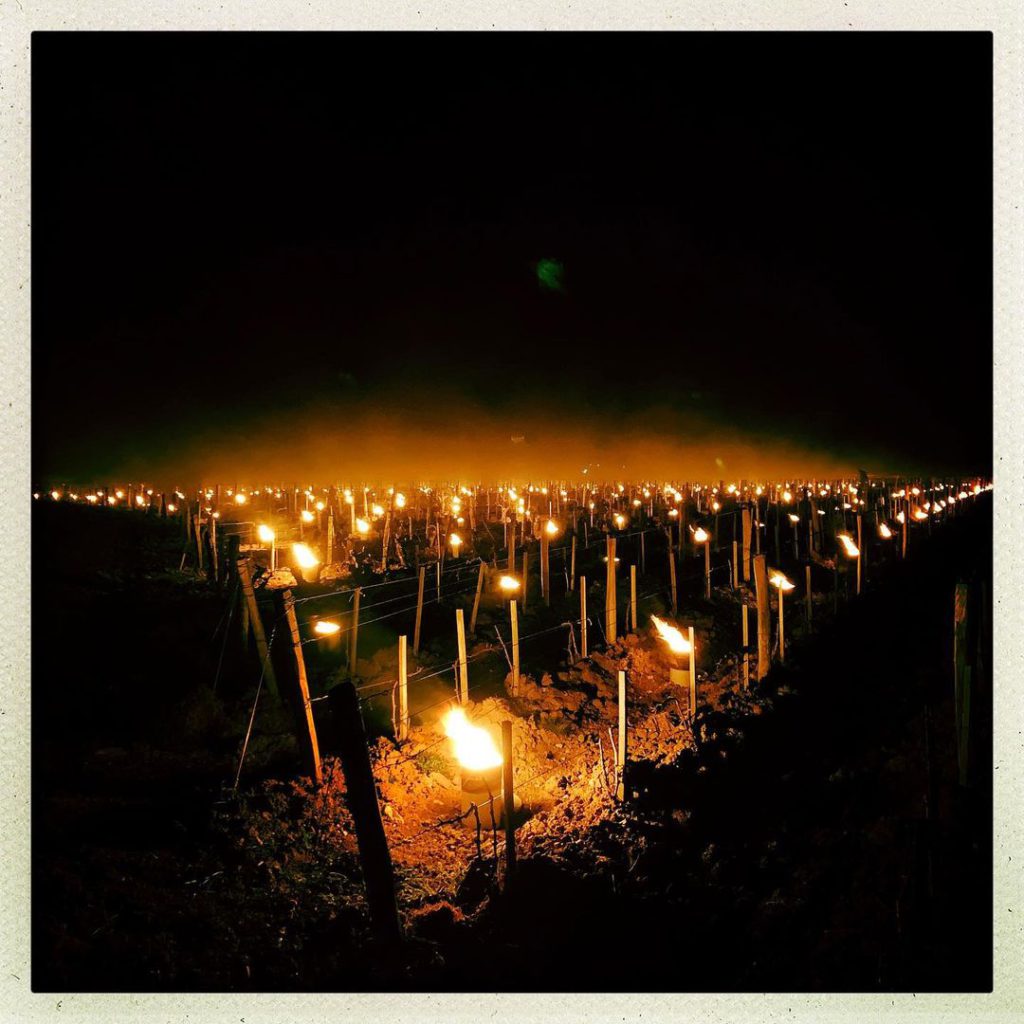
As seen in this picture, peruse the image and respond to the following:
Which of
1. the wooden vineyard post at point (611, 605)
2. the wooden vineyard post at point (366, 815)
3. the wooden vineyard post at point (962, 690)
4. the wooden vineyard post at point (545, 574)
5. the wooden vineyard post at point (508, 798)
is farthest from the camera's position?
the wooden vineyard post at point (545, 574)

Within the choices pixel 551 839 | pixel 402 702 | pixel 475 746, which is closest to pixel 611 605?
pixel 402 702

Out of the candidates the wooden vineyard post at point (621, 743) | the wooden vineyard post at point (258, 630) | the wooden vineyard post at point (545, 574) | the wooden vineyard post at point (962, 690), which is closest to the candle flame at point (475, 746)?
the wooden vineyard post at point (621, 743)

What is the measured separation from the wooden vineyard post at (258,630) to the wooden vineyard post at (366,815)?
443 centimetres

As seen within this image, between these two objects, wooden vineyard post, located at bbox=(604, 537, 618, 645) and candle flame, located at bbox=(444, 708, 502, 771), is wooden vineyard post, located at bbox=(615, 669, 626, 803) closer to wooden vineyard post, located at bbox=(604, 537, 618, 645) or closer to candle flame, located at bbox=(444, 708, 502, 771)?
candle flame, located at bbox=(444, 708, 502, 771)

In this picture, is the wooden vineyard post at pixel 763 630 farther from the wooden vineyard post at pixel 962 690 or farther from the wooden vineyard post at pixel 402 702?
the wooden vineyard post at pixel 402 702

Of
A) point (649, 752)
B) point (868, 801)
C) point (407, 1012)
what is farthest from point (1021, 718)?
point (407, 1012)

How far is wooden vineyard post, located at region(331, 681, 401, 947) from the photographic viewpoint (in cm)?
331

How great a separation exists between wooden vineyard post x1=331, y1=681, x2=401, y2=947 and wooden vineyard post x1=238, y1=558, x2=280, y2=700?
443 centimetres

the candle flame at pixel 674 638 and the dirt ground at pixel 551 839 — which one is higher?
the candle flame at pixel 674 638

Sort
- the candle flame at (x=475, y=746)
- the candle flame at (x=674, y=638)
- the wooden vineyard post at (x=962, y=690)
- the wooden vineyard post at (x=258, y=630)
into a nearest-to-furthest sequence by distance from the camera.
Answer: the wooden vineyard post at (x=962, y=690), the candle flame at (x=475, y=746), the candle flame at (x=674, y=638), the wooden vineyard post at (x=258, y=630)

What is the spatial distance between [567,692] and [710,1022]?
4.43m

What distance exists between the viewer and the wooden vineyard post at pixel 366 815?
3311mm

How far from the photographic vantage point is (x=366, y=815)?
339 cm

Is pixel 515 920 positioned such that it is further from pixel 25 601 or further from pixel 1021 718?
pixel 25 601
